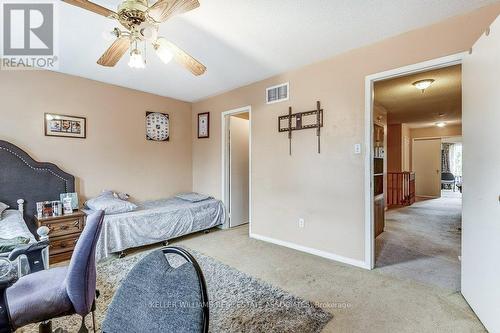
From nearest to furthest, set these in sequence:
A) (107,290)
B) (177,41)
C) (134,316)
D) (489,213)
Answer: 1. (134,316)
2. (489,213)
3. (107,290)
4. (177,41)

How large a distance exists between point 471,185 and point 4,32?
4362 mm

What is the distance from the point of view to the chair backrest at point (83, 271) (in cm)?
140

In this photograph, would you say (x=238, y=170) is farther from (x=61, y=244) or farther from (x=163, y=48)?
(x=163, y=48)

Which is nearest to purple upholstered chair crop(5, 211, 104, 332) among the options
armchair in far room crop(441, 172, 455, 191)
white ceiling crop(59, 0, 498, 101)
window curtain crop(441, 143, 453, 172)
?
white ceiling crop(59, 0, 498, 101)

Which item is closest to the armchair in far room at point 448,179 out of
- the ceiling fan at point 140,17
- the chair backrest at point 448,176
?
the chair backrest at point 448,176

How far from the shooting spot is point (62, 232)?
2.89 metres

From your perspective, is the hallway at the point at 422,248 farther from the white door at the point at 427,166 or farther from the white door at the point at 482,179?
the white door at the point at 427,166

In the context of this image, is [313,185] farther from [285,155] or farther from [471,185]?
[471,185]

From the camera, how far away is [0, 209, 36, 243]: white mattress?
200 centimetres

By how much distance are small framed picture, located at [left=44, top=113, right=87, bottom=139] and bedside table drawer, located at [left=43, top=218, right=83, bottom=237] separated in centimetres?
124

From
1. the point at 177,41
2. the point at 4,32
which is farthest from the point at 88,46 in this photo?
the point at 177,41

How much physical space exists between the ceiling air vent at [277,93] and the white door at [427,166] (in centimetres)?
764

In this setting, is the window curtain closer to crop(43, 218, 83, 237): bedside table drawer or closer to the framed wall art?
the framed wall art

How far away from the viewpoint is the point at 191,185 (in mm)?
4906
